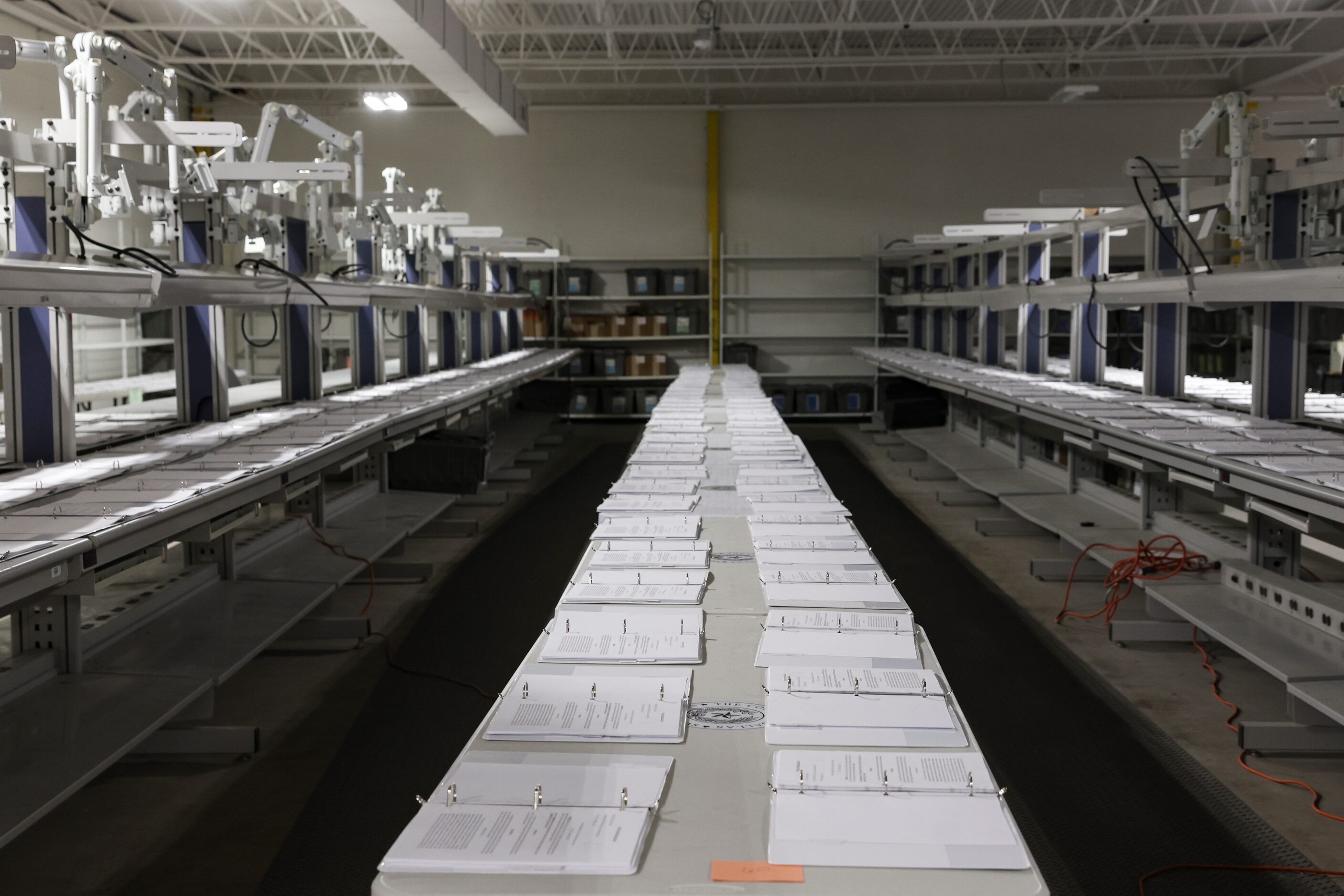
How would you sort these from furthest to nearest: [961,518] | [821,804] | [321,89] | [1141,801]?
[321,89]
[961,518]
[1141,801]
[821,804]

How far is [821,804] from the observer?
1520 millimetres

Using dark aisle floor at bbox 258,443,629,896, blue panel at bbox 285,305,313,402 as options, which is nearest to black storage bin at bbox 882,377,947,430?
dark aisle floor at bbox 258,443,629,896

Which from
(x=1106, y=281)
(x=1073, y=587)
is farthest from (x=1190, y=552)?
(x=1106, y=281)

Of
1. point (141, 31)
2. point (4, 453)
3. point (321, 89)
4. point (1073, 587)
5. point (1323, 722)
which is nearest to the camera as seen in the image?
point (1323, 722)

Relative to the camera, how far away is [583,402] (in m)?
13.0

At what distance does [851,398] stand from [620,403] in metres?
2.71

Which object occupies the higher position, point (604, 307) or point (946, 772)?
point (604, 307)

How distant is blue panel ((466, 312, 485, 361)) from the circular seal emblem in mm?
8835

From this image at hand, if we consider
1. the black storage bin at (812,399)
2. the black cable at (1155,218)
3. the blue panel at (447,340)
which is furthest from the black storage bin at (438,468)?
the black storage bin at (812,399)

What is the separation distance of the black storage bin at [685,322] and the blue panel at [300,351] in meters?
7.10

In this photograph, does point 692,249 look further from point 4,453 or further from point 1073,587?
point 4,453

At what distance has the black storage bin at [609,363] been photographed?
1295cm

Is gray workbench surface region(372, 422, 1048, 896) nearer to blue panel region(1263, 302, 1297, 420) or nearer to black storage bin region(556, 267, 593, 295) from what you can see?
blue panel region(1263, 302, 1297, 420)

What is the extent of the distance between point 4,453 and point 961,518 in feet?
18.4
